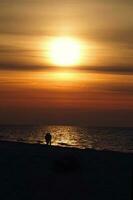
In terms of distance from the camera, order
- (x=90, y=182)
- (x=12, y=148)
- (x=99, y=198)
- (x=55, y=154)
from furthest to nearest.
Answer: (x=12, y=148) → (x=55, y=154) → (x=90, y=182) → (x=99, y=198)

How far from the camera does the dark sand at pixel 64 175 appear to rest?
108 ft

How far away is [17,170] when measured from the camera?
36531mm

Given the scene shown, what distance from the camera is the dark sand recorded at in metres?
32.8

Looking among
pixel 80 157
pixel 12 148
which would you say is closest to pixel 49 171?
pixel 80 157

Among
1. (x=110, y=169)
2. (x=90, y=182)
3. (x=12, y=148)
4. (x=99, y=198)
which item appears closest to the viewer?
(x=99, y=198)

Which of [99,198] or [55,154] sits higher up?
[55,154]

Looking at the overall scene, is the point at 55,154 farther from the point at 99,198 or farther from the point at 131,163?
the point at 99,198

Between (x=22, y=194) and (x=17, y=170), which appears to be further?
(x=17, y=170)

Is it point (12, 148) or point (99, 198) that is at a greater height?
point (12, 148)

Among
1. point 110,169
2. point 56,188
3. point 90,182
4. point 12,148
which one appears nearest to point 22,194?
point 56,188

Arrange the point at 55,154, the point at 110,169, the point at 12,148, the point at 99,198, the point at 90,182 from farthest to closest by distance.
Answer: the point at 12,148 → the point at 55,154 → the point at 110,169 → the point at 90,182 → the point at 99,198

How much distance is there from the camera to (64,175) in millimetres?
35375

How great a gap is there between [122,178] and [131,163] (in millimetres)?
3138

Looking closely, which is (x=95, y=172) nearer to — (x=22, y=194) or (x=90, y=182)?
(x=90, y=182)
